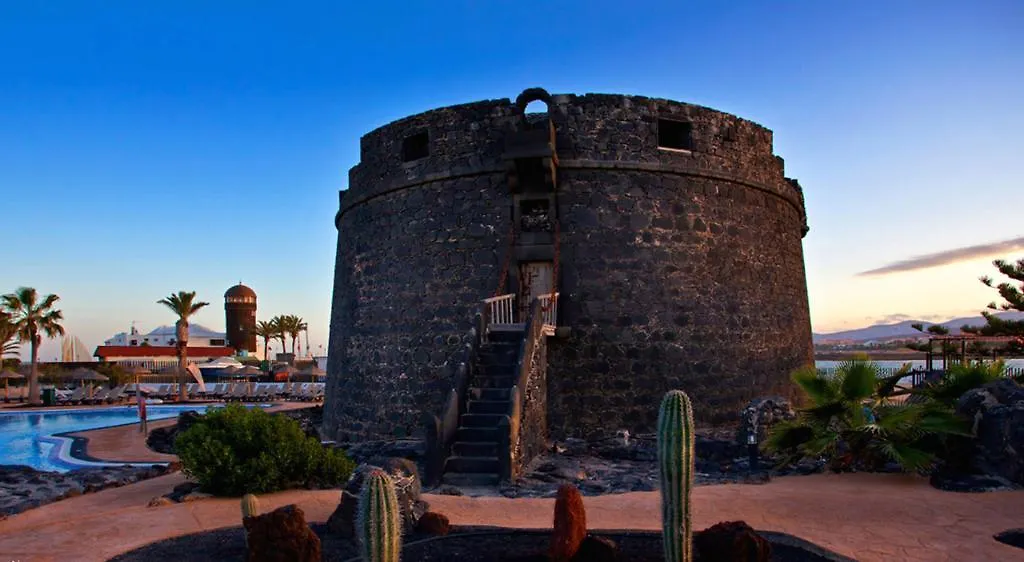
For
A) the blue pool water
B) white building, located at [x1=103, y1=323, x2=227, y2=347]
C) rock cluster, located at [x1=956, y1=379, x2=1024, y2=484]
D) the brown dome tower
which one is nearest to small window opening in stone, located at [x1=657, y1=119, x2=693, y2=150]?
rock cluster, located at [x1=956, y1=379, x2=1024, y2=484]

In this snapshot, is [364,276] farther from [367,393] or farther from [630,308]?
[630,308]

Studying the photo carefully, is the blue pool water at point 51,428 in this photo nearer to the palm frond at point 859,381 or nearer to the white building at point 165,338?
the palm frond at point 859,381

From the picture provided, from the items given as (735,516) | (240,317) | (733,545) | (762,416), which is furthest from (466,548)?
(240,317)

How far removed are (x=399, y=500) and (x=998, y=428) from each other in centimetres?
696

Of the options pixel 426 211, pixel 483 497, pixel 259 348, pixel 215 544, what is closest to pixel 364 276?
pixel 426 211

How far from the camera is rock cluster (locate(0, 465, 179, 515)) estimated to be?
10078 millimetres

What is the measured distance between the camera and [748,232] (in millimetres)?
15266

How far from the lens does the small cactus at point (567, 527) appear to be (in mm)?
5918

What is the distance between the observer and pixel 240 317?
64875 mm

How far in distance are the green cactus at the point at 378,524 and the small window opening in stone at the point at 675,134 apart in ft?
36.1

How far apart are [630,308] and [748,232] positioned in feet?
10.6

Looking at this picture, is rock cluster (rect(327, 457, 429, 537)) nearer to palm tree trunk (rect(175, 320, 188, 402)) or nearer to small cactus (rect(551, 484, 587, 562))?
small cactus (rect(551, 484, 587, 562))

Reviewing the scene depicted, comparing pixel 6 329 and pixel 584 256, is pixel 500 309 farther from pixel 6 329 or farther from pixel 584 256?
pixel 6 329

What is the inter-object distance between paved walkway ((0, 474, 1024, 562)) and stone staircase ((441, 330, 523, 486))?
145 cm
